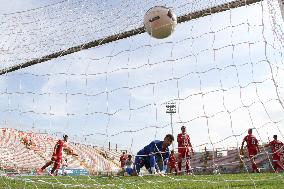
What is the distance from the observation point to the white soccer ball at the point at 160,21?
7340 millimetres

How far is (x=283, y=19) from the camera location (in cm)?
572

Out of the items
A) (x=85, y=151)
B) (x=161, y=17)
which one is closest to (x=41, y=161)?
(x=85, y=151)

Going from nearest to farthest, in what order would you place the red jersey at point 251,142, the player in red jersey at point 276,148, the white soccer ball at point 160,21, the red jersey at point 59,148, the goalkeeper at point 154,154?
the white soccer ball at point 160,21 < the goalkeeper at point 154,154 < the red jersey at point 251,142 < the player in red jersey at point 276,148 < the red jersey at point 59,148

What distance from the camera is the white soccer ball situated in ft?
24.1

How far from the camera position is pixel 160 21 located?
7.32 m

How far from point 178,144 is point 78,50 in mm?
6018

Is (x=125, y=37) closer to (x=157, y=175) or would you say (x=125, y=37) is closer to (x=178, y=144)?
(x=157, y=175)

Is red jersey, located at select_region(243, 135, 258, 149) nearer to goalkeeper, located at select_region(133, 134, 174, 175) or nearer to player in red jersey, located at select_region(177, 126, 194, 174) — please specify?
player in red jersey, located at select_region(177, 126, 194, 174)

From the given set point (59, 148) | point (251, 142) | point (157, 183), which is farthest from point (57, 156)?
point (157, 183)

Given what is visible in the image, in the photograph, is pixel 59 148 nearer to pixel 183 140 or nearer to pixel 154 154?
pixel 183 140

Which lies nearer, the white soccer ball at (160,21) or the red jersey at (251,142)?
the white soccer ball at (160,21)

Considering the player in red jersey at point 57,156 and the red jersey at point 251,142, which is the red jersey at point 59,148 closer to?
the player in red jersey at point 57,156

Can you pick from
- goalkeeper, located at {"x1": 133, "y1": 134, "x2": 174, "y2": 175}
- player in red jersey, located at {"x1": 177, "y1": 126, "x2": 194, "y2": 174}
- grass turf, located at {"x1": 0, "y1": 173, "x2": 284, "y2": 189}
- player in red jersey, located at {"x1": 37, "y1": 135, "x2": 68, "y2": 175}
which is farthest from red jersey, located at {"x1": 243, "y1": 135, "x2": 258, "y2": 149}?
player in red jersey, located at {"x1": 37, "y1": 135, "x2": 68, "y2": 175}

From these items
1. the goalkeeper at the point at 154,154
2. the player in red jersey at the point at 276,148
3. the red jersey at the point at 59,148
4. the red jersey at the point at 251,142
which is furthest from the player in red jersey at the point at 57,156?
the player in red jersey at the point at 276,148
